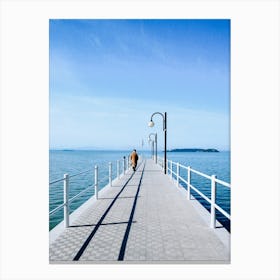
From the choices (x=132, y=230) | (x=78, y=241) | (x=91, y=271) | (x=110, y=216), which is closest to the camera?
(x=91, y=271)

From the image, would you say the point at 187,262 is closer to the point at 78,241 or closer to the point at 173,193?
the point at 78,241

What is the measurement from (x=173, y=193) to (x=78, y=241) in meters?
4.98

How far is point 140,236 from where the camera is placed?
15.0 feet

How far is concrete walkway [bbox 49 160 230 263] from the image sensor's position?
150 inches

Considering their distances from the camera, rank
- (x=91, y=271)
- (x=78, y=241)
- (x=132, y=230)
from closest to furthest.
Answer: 1. (x=91, y=271)
2. (x=78, y=241)
3. (x=132, y=230)

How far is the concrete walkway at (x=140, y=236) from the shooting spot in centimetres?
381
